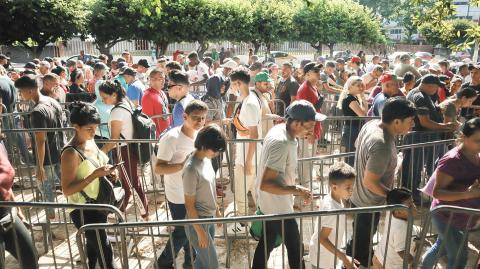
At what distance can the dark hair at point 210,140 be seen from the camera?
3.20 meters

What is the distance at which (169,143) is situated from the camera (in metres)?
3.73

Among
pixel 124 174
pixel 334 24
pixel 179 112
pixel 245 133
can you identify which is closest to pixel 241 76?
pixel 245 133

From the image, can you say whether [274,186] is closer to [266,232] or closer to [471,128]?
[266,232]

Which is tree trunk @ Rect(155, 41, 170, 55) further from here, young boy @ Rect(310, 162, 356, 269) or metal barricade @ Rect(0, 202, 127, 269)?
young boy @ Rect(310, 162, 356, 269)

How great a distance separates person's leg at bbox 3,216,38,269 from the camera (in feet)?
10.8

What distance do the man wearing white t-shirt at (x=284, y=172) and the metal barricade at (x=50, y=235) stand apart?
118 cm

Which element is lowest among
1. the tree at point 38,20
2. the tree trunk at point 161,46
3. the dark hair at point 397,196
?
the dark hair at point 397,196

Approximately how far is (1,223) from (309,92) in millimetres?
4554

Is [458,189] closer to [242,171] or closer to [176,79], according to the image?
[242,171]

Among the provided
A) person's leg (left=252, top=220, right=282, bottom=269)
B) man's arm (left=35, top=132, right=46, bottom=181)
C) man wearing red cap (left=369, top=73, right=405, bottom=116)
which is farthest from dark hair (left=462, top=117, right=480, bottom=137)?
man's arm (left=35, top=132, right=46, bottom=181)

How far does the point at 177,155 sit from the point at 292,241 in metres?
1.27

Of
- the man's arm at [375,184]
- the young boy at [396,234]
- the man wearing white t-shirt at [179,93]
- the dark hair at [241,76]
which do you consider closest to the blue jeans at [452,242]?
the young boy at [396,234]

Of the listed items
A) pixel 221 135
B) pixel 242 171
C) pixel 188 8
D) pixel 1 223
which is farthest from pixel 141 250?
pixel 188 8

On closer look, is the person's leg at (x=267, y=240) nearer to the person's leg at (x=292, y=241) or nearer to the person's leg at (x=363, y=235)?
the person's leg at (x=292, y=241)
